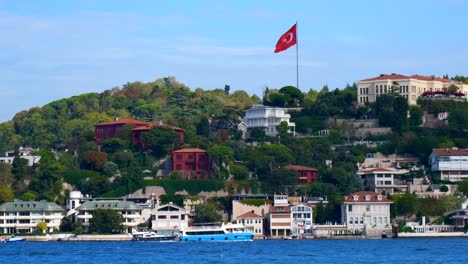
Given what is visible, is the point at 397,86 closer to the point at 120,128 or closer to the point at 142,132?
the point at 142,132

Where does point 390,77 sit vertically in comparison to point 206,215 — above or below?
above

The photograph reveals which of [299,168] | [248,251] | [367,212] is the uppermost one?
[299,168]

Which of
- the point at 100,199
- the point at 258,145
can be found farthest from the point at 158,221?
the point at 258,145

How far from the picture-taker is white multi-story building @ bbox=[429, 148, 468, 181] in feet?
372

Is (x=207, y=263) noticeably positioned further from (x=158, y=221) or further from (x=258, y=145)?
(x=258, y=145)

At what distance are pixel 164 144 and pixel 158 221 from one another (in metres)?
11.2

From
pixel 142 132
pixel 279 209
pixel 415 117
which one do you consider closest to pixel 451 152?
pixel 415 117

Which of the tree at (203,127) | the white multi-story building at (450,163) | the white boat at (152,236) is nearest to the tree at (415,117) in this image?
the white multi-story building at (450,163)

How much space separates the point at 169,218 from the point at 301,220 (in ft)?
35.1

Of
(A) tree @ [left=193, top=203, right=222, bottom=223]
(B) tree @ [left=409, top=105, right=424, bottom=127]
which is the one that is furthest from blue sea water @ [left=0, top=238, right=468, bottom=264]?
(B) tree @ [left=409, top=105, right=424, bottom=127]

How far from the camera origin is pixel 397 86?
127000mm

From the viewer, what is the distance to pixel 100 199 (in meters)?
109

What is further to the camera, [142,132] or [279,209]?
[142,132]

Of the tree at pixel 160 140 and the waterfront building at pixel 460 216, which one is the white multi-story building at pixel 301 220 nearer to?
the waterfront building at pixel 460 216
